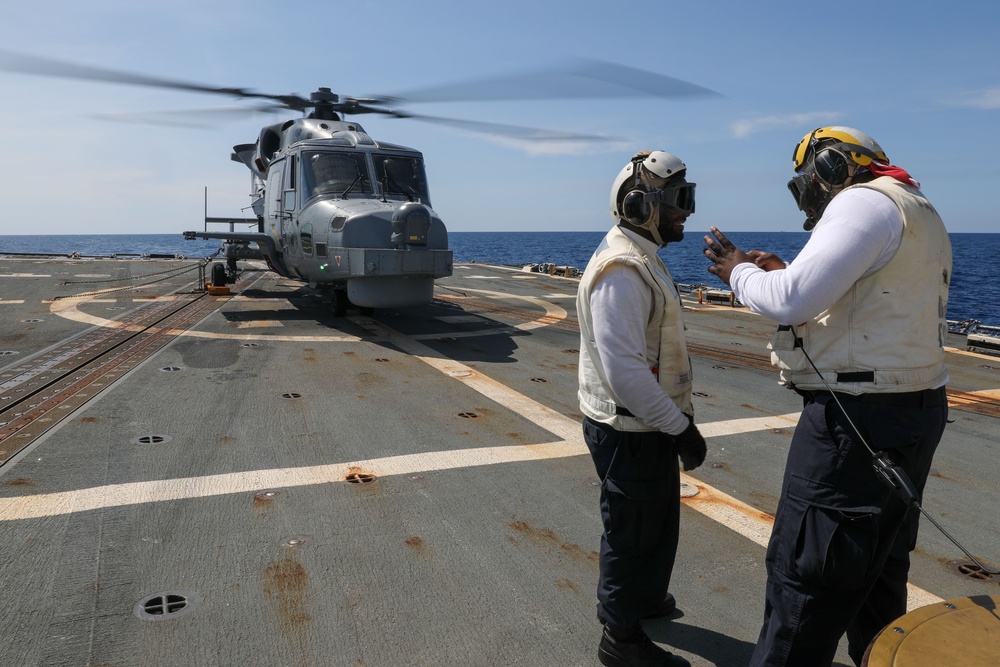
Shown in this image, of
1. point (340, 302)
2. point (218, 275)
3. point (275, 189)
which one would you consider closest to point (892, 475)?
point (340, 302)

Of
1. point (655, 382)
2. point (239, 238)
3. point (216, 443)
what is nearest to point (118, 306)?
point (239, 238)

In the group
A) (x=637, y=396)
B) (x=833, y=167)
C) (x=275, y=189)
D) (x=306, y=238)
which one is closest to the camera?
(x=833, y=167)

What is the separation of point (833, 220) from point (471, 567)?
2362 millimetres

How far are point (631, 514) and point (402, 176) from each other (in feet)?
33.1

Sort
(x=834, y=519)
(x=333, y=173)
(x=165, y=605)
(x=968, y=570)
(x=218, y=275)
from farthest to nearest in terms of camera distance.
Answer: (x=218, y=275), (x=333, y=173), (x=968, y=570), (x=165, y=605), (x=834, y=519)

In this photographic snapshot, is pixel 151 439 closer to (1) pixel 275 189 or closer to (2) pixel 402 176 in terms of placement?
(2) pixel 402 176

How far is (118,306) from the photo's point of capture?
12.4 meters

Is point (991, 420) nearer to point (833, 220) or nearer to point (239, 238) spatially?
point (833, 220)

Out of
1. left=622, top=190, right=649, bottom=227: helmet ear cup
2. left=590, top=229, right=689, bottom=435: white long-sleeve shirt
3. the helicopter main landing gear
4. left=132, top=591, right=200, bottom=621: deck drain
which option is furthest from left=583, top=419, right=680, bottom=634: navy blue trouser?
the helicopter main landing gear

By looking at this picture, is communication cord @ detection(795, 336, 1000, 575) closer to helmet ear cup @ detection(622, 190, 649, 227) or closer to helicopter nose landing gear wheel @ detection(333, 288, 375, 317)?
helmet ear cup @ detection(622, 190, 649, 227)

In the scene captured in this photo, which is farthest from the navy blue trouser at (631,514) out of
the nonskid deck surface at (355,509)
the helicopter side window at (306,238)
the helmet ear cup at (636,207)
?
the helicopter side window at (306,238)

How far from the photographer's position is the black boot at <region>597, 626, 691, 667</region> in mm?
2723

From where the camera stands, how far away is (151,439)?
523cm

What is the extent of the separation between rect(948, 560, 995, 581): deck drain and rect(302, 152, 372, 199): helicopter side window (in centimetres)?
986
